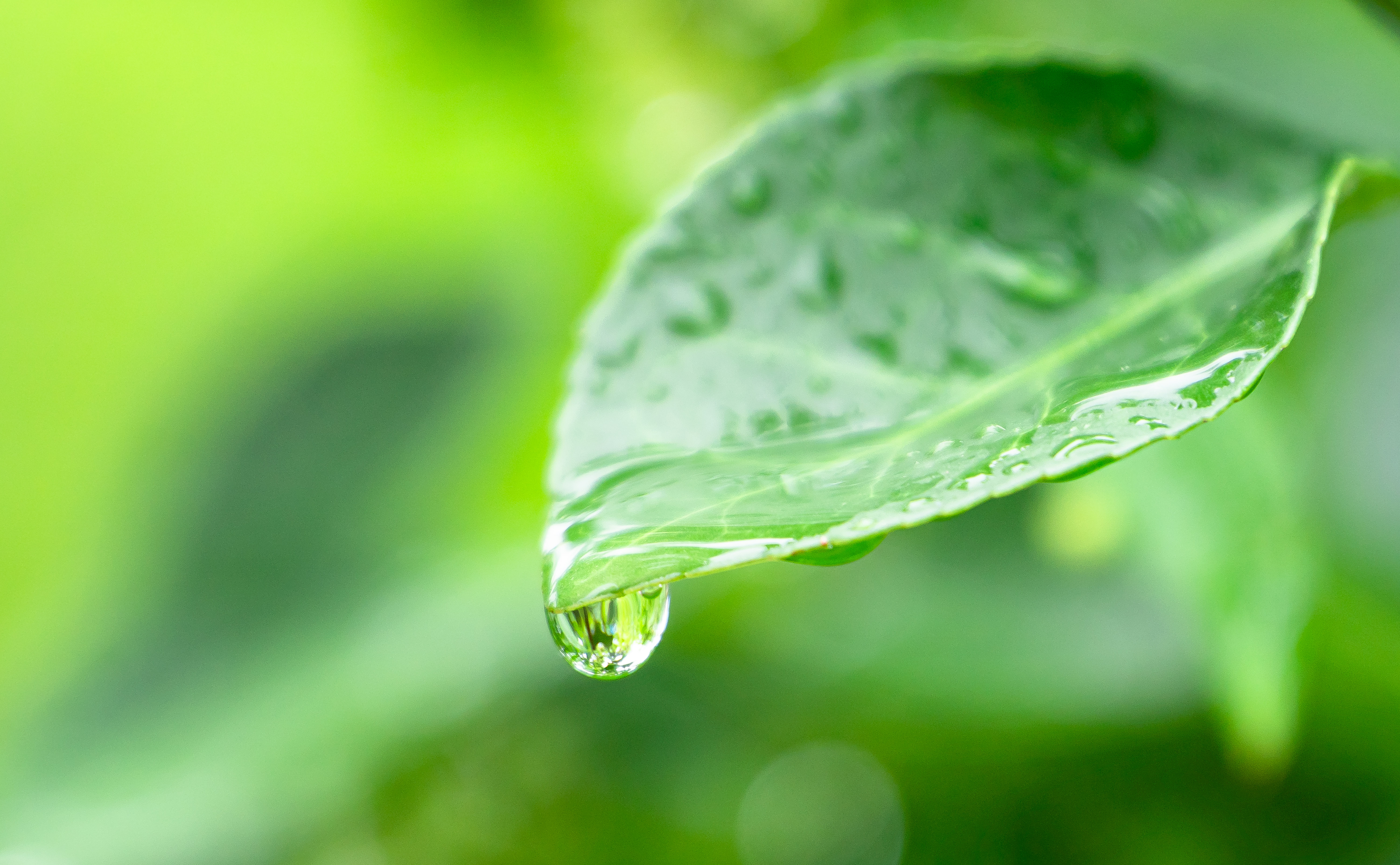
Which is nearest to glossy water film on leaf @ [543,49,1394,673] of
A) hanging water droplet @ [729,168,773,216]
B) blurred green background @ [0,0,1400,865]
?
hanging water droplet @ [729,168,773,216]

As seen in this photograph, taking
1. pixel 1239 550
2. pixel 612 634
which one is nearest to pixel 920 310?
pixel 612 634

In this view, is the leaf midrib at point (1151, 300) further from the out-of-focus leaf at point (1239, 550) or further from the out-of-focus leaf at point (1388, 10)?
the out-of-focus leaf at point (1239, 550)

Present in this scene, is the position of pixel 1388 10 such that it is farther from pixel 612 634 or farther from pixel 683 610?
pixel 683 610

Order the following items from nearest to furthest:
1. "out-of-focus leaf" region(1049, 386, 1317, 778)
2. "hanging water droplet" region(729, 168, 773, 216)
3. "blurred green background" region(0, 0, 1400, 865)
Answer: "hanging water droplet" region(729, 168, 773, 216) → "out-of-focus leaf" region(1049, 386, 1317, 778) → "blurred green background" region(0, 0, 1400, 865)

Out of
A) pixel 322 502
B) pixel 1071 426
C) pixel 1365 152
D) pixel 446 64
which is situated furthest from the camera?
pixel 446 64

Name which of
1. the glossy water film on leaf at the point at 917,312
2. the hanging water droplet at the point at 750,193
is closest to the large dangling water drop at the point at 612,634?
the glossy water film on leaf at the point at 917,312

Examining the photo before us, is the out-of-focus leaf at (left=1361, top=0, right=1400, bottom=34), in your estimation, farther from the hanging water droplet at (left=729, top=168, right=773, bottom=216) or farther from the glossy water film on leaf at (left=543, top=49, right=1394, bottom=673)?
the hanging water droplet at (left=729, top=168, right=773, bottom=216)

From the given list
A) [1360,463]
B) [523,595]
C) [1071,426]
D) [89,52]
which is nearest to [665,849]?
[523,595]

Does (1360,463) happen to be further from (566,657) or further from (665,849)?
(566,657)
